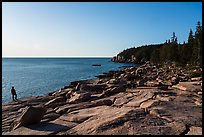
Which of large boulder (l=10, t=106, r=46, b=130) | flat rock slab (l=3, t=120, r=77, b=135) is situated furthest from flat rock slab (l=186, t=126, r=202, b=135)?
large boulder (l=10, t=106, r=46, b=130)

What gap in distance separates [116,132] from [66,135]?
1967mm

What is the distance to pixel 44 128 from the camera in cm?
1084

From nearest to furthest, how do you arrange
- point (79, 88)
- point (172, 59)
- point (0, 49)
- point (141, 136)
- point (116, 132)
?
point (0, 49)
point (141, 136)
point (116, 132)
point (79, 88)
point (172, 59)

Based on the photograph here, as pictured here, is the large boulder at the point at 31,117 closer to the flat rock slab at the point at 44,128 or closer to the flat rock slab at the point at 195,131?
the flat rock slab at the point at 44,128

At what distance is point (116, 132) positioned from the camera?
9.03m

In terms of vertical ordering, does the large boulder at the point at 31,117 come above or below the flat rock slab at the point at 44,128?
above

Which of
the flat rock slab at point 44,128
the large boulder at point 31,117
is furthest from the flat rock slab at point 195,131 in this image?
the large boulder at point 31,117

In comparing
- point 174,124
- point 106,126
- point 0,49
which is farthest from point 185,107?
point 0,49

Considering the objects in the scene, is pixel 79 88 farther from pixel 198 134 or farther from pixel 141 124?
pixel 198 134

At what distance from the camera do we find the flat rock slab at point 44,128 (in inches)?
405

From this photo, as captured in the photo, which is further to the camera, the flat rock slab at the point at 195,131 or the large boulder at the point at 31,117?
the large boulder at the point at 31,117

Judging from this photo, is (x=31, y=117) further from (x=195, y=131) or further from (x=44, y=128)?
(x=195, y=131)

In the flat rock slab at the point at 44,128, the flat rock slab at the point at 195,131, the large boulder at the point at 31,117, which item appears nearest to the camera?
the flat rock slab at the point at 195,131

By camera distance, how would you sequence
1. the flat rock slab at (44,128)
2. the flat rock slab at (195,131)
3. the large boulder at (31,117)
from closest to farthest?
1. the flat rock slab at (195,131)
2. the flat rock slab at (44,128)
3. the large boulder at (31,117)
